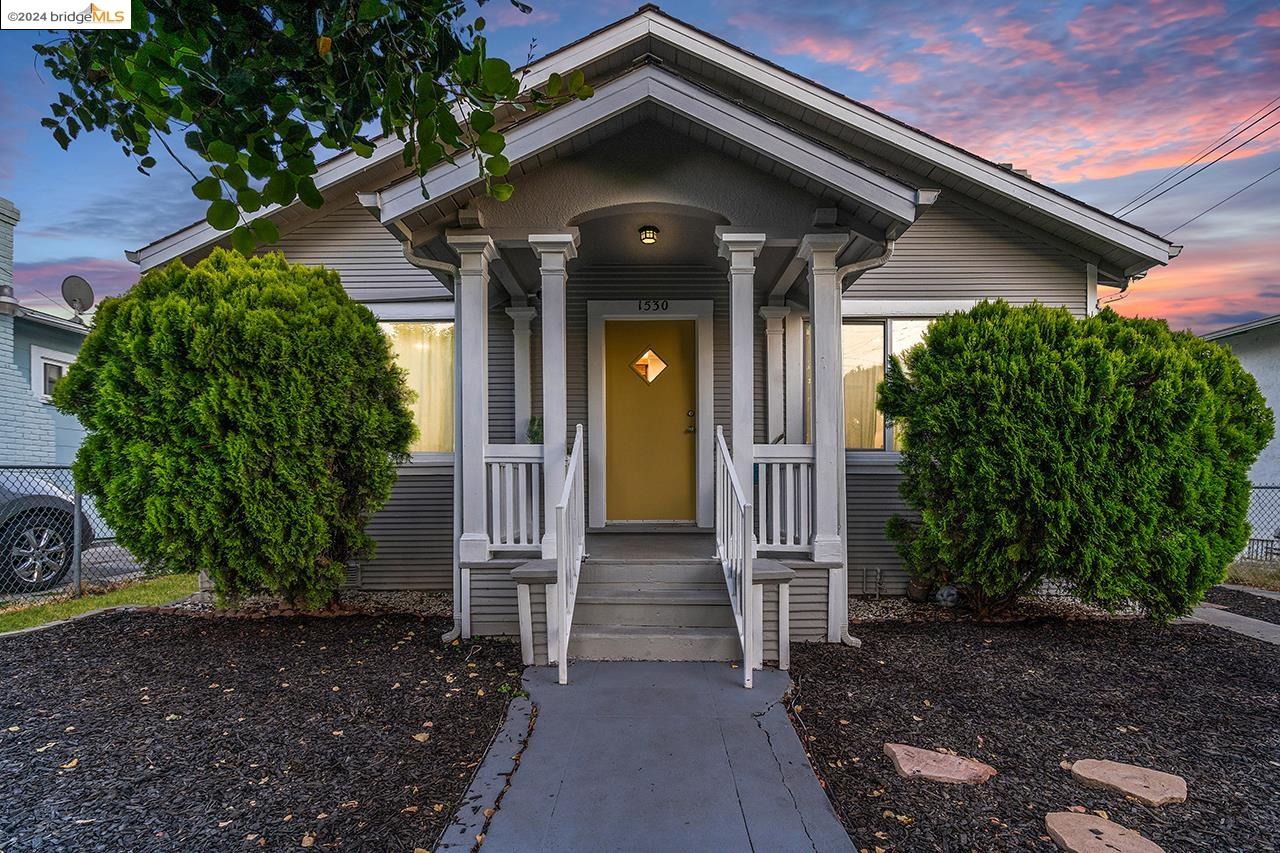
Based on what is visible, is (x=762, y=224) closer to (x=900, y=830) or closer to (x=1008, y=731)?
(x=1008, y=731)

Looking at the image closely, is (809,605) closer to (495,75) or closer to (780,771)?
(780,771)

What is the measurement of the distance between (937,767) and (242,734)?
10.3 ft

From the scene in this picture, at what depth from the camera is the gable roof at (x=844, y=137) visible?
5.64 m

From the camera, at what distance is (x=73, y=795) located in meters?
2.52

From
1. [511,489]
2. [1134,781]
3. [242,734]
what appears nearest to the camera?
[1134,781]

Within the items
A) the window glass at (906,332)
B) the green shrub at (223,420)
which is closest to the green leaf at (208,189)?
the green shrub at (223,420)

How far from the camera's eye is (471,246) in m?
4.44

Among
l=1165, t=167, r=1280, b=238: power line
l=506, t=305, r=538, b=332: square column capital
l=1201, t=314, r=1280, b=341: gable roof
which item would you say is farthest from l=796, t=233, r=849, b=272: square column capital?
l=1165, t=167, r=1280, b=238: power line

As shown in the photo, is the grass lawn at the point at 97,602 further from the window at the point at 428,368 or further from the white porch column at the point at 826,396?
the white porch column at the point at 826,396

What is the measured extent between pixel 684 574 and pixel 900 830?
2284 mm

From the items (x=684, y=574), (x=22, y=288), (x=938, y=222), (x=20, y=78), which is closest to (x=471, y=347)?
(x=684, y=574)

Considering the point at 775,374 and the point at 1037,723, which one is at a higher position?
the point at 775,374

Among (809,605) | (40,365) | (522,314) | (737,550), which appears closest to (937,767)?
(737,550)

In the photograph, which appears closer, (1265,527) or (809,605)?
(809,605)
